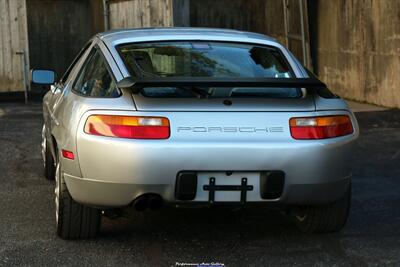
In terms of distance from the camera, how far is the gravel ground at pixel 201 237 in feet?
14.9

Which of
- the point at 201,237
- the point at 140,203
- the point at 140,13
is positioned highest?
the point at 140,13

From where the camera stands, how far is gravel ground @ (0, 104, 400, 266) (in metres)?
4.54

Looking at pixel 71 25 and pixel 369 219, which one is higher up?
pixel 71 25

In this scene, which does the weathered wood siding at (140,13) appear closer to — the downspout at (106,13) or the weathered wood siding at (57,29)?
the downspout at (106,13)

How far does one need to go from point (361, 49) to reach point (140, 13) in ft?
13.5

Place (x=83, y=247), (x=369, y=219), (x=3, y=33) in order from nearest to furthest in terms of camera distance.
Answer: (x=83, y=247), (x=369, y=219), (x=3, y=33)

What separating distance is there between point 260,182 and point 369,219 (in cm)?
160

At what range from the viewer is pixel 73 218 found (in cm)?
473

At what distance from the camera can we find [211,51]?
5059 mm

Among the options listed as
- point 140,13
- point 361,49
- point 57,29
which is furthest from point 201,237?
point 57,29

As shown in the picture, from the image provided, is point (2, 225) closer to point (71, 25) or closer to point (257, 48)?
point (257, 48)

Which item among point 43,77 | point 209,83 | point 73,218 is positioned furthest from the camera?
point 43,77

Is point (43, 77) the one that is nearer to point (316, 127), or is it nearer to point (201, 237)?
point (201, 237)

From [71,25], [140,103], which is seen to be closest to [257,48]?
[140,103]
